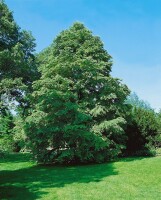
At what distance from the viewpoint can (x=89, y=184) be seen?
555 inches

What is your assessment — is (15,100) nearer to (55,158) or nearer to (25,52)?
(25,52)

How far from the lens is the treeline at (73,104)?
849 inches

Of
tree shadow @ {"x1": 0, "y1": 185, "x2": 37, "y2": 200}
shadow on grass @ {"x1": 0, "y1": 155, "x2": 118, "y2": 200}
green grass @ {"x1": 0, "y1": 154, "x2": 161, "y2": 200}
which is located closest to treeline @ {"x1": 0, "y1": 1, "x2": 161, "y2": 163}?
shadow on grass @ {"x1": 0, "y1": 155, "x2": 118, "y2": 200}

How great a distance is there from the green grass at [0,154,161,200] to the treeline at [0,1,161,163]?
3341 millimetres

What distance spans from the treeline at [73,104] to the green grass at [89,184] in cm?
334

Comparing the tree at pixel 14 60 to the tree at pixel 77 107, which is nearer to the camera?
the tree at pixel 77 107

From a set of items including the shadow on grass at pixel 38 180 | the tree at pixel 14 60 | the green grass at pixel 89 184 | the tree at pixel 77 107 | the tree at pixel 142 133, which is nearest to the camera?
the green grass at pixel 89 184

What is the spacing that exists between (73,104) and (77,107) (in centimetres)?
39

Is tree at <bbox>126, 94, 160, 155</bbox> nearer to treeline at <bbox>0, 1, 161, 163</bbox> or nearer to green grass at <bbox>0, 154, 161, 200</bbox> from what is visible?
treeline at <bbox>0, 1, 161, 163</bbox>

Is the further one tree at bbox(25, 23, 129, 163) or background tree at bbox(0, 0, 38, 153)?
background tree at bbox(0, 0, 38, 153)

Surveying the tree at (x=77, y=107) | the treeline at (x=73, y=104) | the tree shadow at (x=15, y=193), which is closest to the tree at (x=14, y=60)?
the treeline at (x=73, y=104)

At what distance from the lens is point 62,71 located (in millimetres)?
23422

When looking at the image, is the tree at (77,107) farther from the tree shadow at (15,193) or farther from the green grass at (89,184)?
the tree shadow at (15,193)

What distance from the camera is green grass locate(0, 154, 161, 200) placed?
39.3 feet
